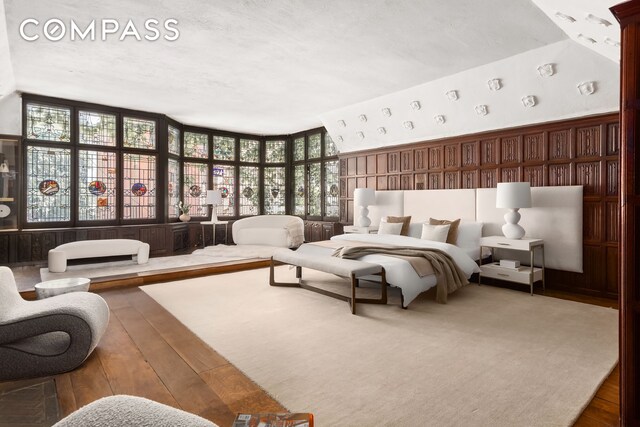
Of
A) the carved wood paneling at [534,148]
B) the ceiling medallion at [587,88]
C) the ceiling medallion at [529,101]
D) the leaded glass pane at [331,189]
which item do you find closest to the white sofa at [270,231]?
the leaded glass pane at [331,189]

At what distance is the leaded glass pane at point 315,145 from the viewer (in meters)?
9.02

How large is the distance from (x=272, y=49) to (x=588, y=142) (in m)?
3.97

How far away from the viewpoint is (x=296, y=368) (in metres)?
2.50

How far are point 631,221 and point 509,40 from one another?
297 cm

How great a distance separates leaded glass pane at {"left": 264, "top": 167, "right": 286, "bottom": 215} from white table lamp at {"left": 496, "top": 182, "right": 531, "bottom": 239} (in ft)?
20.6

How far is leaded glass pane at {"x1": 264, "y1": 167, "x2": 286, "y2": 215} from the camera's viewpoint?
32.7 feet

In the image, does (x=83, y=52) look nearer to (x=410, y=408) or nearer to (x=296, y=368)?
(x=296, y=368)

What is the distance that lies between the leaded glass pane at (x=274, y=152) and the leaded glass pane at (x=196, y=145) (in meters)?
1.62

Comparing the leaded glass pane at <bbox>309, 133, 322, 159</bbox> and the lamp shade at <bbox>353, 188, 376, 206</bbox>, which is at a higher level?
the leaded glass pane at <bbox>309, 133, 322, 159</bbox>

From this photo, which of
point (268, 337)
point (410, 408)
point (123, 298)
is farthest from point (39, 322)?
point (410, 408)

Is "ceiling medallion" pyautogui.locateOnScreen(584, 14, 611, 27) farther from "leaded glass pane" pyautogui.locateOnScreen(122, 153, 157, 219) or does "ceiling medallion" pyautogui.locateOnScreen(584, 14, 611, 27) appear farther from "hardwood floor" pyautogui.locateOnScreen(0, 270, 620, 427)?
"leaded glass pane" pyautogui.locateOnScreen(122, 153, 157, 219)

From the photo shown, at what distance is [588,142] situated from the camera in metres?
4.47

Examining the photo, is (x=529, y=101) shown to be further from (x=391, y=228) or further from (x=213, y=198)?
(x=213, y=198)

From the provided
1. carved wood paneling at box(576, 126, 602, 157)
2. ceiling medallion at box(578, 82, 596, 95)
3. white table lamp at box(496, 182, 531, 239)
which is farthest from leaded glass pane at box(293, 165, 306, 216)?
ceiling medallion at box(578, 82, 596, 95)
